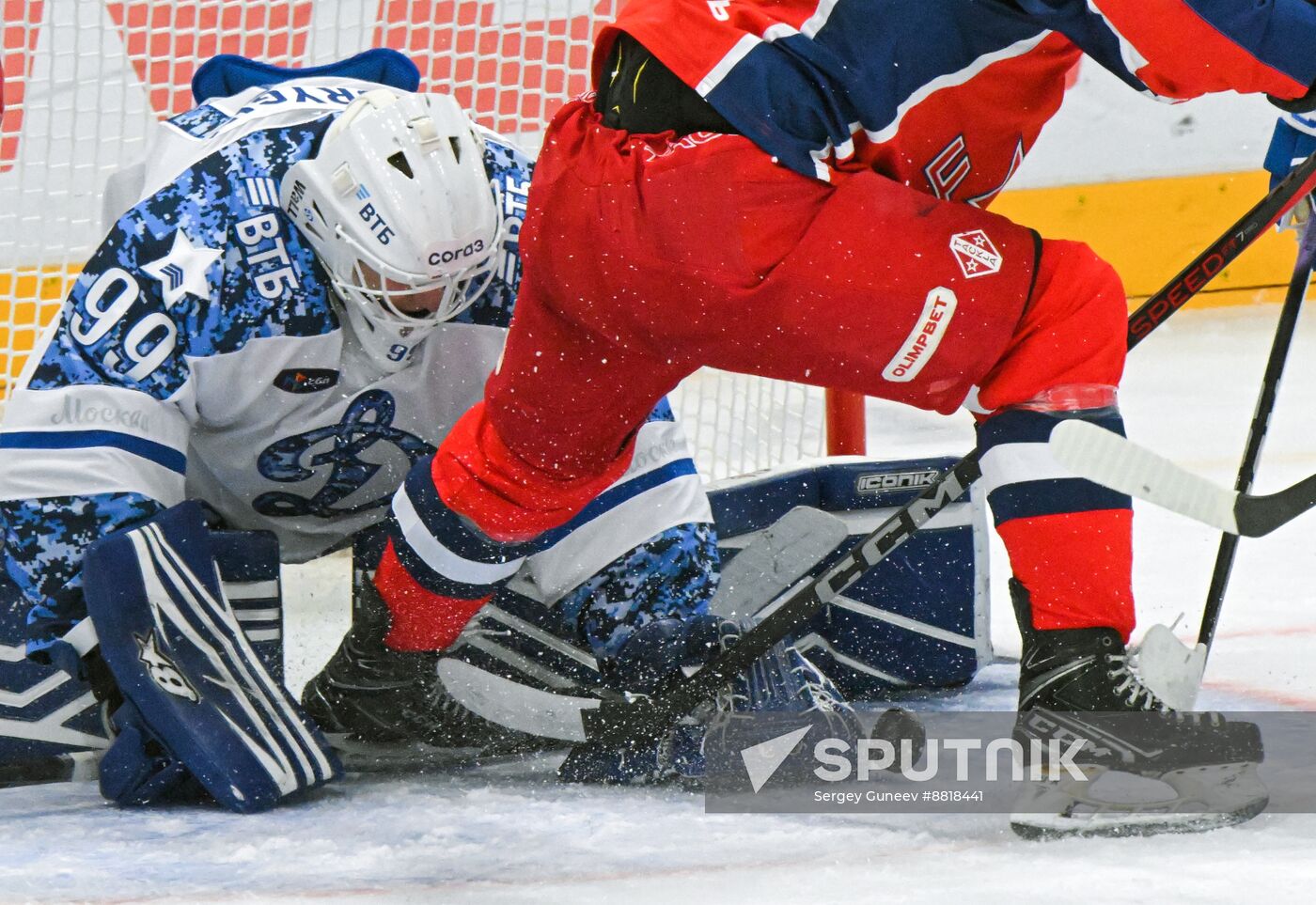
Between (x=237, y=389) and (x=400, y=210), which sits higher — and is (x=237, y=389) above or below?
below

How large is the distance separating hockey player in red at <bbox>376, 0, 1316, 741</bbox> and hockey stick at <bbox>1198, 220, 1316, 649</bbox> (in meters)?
0.35

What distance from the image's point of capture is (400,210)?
6.57ft

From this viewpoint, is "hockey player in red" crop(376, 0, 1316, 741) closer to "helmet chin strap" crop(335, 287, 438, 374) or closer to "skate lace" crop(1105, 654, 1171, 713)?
"skate lace" crop(1105, 654, 1171, 713)

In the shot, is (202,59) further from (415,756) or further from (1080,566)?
(1080,566)

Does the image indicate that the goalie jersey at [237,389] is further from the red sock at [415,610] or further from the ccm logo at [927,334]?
the ccm logo at [927,334]

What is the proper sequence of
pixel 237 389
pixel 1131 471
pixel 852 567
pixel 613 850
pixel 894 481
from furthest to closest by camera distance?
pixel 894 481 < pixel 237 389 < pixel 852 567 < pixel 613 850 < pixel 1131 471

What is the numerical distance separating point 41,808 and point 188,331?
22.6 inches

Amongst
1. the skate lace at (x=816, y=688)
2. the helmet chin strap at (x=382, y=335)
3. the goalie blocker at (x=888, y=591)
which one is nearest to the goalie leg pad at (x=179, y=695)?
the helmet chin strap at (x=382, y=335)

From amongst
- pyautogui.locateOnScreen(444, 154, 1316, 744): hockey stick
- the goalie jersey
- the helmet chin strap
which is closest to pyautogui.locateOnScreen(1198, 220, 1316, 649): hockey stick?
pyautogui.locateOnScreen(444, 154, 1316, 744): hockey stick

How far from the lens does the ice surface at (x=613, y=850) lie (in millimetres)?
1427

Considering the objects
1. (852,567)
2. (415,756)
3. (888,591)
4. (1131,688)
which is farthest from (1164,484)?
(415,756)

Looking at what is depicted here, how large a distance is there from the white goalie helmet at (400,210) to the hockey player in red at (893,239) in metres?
0.38

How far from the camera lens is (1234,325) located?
4273 mm

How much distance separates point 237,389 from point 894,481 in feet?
2.92
